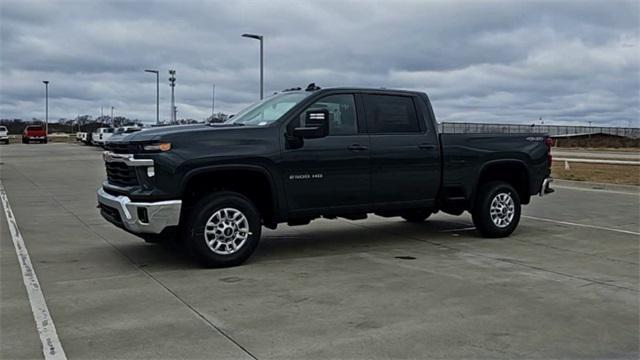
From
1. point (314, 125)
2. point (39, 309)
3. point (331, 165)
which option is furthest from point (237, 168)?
point (39, 309)

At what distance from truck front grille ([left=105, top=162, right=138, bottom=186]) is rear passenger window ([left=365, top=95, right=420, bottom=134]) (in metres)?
3.03

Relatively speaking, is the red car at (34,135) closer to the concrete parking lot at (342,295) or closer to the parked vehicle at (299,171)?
the concrete parking lot at (342,295)

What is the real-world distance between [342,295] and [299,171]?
6.72ft

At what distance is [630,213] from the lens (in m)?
13.0

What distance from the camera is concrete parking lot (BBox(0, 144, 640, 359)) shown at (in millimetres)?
4953

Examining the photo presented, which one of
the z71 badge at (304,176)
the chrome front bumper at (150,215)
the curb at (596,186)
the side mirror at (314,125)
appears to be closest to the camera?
the chrome front bumper at (150,215)

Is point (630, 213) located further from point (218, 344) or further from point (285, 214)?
point (218, 344)

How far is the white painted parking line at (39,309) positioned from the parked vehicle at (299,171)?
1096 millimetres

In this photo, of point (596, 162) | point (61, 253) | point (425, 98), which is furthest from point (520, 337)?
point (596, 162)

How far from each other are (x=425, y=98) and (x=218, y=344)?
215 inches

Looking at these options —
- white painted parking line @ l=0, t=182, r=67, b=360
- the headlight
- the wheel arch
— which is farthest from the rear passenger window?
white painted parking line @ l=0, t=182, r=67, b=360

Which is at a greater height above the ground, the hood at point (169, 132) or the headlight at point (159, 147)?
the hood at point (169, 132)

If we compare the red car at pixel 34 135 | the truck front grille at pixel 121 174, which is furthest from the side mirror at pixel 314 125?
the red car at pixel 34 135

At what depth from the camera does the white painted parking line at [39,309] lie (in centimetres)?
483
